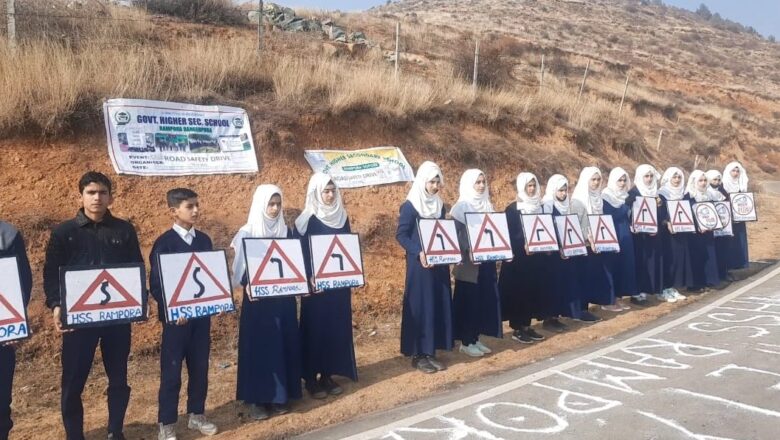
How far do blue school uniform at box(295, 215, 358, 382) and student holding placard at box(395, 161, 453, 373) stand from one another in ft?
2.68

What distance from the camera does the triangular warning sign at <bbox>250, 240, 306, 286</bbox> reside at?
16.0 ft

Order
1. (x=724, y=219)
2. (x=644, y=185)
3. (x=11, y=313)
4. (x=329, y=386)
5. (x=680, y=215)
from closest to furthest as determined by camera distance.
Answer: (x=11, y=313), (x=329, y=386), (x=644, y=185), (x=680, y=215), (x=724, y=219)

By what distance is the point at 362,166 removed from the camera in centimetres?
1138

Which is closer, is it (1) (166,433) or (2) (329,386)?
(1) (166,433)

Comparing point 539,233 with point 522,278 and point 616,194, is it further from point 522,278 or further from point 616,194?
point 616,194

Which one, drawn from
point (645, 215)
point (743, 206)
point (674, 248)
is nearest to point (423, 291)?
point (645, 215)

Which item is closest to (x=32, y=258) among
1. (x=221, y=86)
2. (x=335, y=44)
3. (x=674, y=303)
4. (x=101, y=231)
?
(x=101, y=231)

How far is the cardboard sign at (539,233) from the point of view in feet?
22.7

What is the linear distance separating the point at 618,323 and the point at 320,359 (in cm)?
414

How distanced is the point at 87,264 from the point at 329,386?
235cm

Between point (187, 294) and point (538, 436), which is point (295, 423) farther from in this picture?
point (538, 436)

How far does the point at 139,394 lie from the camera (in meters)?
5.53

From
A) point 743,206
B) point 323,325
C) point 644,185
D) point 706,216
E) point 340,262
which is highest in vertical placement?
point 644,185

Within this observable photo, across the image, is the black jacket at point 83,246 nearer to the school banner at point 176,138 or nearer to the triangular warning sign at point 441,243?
the triangular warning sign at point 441,243
